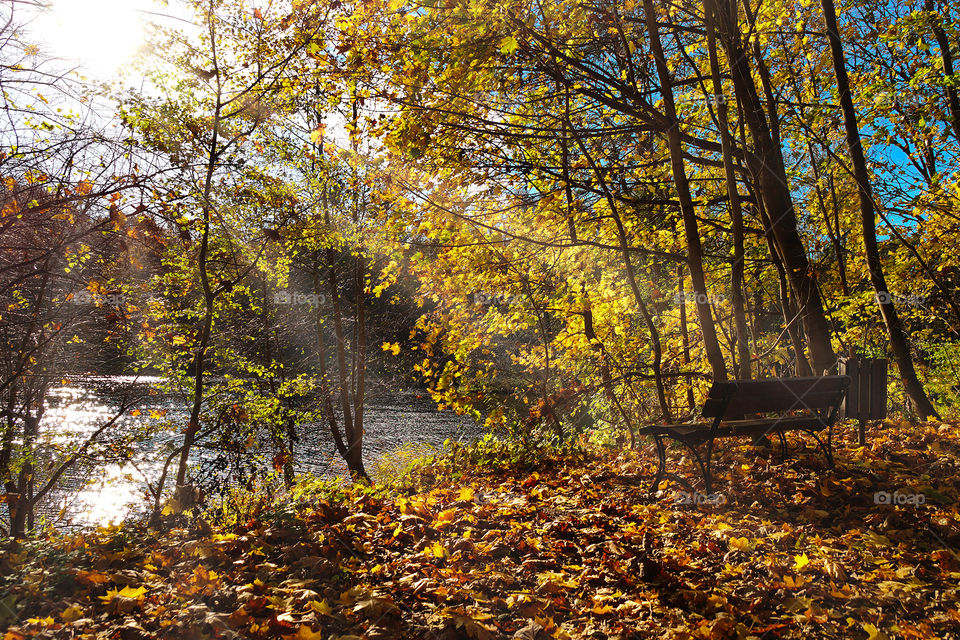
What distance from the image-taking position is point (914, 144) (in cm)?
1038

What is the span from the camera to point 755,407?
189 inches

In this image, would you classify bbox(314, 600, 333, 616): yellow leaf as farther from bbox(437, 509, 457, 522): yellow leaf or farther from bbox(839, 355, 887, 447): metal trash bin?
bbox(839, 355, 887, 447): metal trash bin

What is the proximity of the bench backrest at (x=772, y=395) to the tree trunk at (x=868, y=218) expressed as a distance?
253 cm

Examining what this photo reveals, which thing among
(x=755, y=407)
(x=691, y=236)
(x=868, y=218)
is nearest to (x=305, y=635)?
(x=755, y=407)

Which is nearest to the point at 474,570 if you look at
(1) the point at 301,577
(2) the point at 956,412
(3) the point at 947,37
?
(1) the point at 301,577

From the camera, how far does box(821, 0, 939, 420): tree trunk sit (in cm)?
670

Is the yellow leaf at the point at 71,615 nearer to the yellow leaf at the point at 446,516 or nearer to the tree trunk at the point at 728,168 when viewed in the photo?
the yellow leaf at the point at 446,516

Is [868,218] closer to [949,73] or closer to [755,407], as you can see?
[949,73]

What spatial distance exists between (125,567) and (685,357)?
8339 millimetres

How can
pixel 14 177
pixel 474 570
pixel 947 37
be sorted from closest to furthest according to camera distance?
pixel 474 570
pixel 14 177
pixel 947 37

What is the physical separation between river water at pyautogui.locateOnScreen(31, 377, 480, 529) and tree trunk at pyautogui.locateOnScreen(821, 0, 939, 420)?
22.0 feet

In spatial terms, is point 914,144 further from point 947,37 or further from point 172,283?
point 172,283

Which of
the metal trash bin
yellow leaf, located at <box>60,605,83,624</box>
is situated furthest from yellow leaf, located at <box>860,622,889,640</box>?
yellow leaf, located at <box>60,605,83,624</box>

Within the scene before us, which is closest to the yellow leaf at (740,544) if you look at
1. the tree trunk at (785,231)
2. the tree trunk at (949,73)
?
the tree trunk at (785,231)
